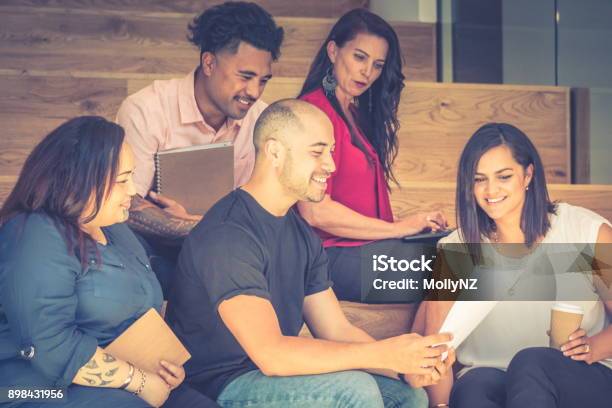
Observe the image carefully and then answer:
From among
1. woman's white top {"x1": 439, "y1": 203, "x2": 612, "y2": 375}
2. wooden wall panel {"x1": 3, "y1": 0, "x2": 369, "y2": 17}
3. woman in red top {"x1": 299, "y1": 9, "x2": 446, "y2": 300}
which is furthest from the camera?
wooden wall panel {"x1": 3, "y1": 0, "x2": 369, "y2": 17}

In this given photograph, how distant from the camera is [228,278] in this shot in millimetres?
1997

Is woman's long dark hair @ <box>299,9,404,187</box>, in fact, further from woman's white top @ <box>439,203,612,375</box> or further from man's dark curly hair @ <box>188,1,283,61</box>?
woman's white top @ <box>439,203,612,375</box>

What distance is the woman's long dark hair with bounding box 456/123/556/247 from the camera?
247 centimetres

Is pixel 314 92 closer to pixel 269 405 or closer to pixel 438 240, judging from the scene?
pixel 438 240

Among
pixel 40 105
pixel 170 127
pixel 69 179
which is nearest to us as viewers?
→ pixel 69 179

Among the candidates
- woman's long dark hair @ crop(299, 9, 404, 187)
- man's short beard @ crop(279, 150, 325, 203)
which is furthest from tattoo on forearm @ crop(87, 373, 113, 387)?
woman's long dark hair @ crop(299, 9, 404, 187)

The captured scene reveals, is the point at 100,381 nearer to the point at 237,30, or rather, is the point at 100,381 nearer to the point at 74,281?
the point at 74,281

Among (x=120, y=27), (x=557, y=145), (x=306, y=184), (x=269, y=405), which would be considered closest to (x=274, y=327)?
(x=269, y=405)

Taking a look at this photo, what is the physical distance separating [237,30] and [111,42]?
3.00 ft


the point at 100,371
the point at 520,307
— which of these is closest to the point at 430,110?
the point at 520,307

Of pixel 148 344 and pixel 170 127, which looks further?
pixel 170 127

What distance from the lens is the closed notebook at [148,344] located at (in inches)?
77.6

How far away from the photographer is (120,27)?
11.9ft

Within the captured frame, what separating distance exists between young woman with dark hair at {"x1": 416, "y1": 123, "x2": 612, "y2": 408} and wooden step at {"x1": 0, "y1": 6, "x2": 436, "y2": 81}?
1324 mm
